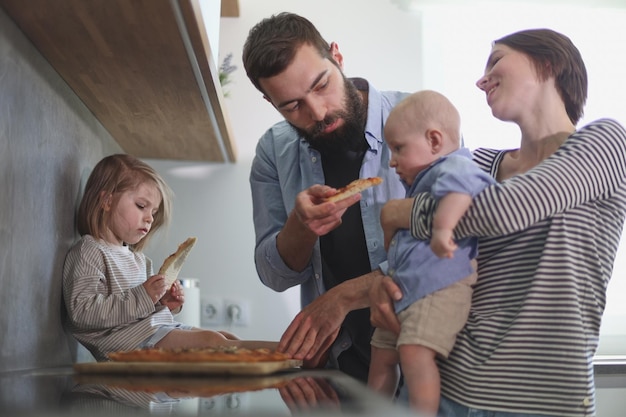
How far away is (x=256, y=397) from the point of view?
814 millimetres

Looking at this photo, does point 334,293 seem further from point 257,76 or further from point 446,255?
point 257,76

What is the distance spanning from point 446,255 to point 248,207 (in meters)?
1.87

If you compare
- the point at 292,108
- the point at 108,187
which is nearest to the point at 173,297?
the point at 108,187

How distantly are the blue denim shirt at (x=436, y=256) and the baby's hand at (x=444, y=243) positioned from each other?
61mm

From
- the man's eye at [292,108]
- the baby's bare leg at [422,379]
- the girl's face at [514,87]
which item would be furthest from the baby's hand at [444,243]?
the man's eye at [292,108]

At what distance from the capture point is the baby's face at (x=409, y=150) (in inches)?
46.3

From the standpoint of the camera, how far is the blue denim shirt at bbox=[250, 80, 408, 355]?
4.96 feet

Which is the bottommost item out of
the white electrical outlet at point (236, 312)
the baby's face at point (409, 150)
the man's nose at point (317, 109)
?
the white electrical outlet at point (236, 312)

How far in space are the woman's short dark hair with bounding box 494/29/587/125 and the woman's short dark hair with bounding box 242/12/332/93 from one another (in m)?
0.50

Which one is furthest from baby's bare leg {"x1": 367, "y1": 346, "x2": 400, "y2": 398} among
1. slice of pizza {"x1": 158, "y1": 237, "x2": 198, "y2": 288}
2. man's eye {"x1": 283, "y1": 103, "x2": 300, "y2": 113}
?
slice of pizza {"x1": 158, "y1": 237, "x2": 198, "y2": 288}

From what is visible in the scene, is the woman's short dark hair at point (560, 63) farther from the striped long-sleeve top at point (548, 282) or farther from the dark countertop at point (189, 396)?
the dark countertop at point (189, 396)

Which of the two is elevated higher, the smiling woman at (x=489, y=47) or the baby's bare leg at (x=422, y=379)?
the smiling woman at (x=489, y=47)

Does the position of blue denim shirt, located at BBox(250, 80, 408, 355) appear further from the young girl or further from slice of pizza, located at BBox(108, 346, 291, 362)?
slice of pizza, located at BBox(108, 346, 291, 362)

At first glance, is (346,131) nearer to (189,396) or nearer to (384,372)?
(384,372)
